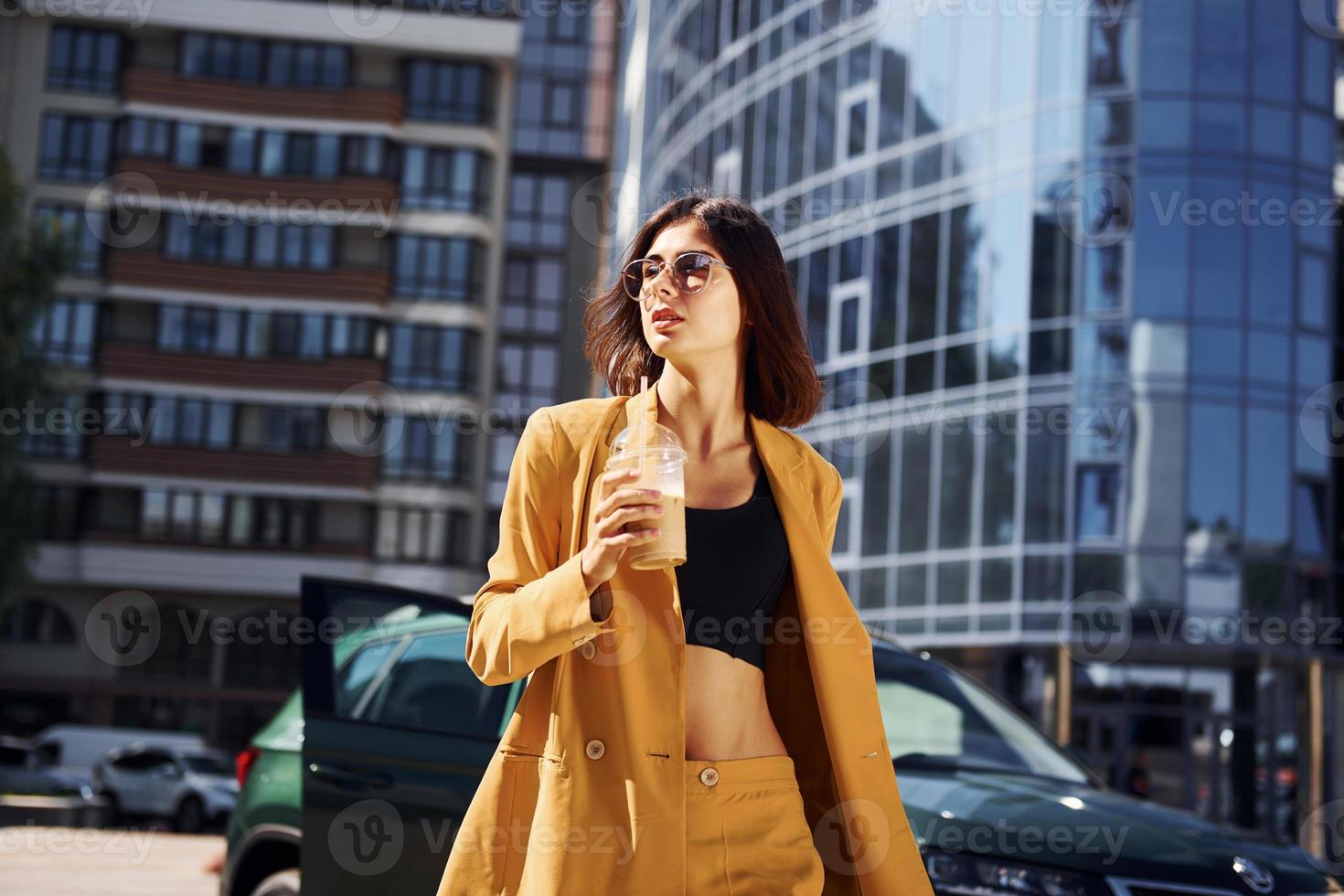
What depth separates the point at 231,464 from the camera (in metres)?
46.4

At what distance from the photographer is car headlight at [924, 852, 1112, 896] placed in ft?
15.0

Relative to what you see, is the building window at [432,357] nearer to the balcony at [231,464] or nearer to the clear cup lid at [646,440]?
the balcony at [231,464]

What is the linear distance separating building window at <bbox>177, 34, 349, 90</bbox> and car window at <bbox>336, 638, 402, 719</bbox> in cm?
4452

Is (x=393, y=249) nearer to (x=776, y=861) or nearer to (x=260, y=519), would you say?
(x=260, y=519)

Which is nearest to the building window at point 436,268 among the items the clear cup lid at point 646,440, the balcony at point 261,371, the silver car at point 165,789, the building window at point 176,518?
the balcony at point 261,371

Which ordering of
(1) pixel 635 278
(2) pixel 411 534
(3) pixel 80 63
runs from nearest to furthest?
(1) pixel 635 278 < (2) pixel 411 534 < (3) pixel 80 63

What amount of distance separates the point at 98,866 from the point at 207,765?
2061 centimetres

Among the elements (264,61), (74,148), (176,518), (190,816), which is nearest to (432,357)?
(176,518)

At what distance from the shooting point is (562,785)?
2527mm

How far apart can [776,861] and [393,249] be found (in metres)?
46.2

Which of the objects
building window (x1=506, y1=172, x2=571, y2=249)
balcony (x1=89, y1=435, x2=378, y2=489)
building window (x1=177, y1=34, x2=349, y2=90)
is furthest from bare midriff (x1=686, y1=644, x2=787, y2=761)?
building window (x1=506, y1=172, x2=571, y2=249)

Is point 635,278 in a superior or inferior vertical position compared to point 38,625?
superior

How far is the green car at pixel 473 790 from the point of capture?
4.68 metres

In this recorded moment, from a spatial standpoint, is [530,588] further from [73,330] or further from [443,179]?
[73,330]
